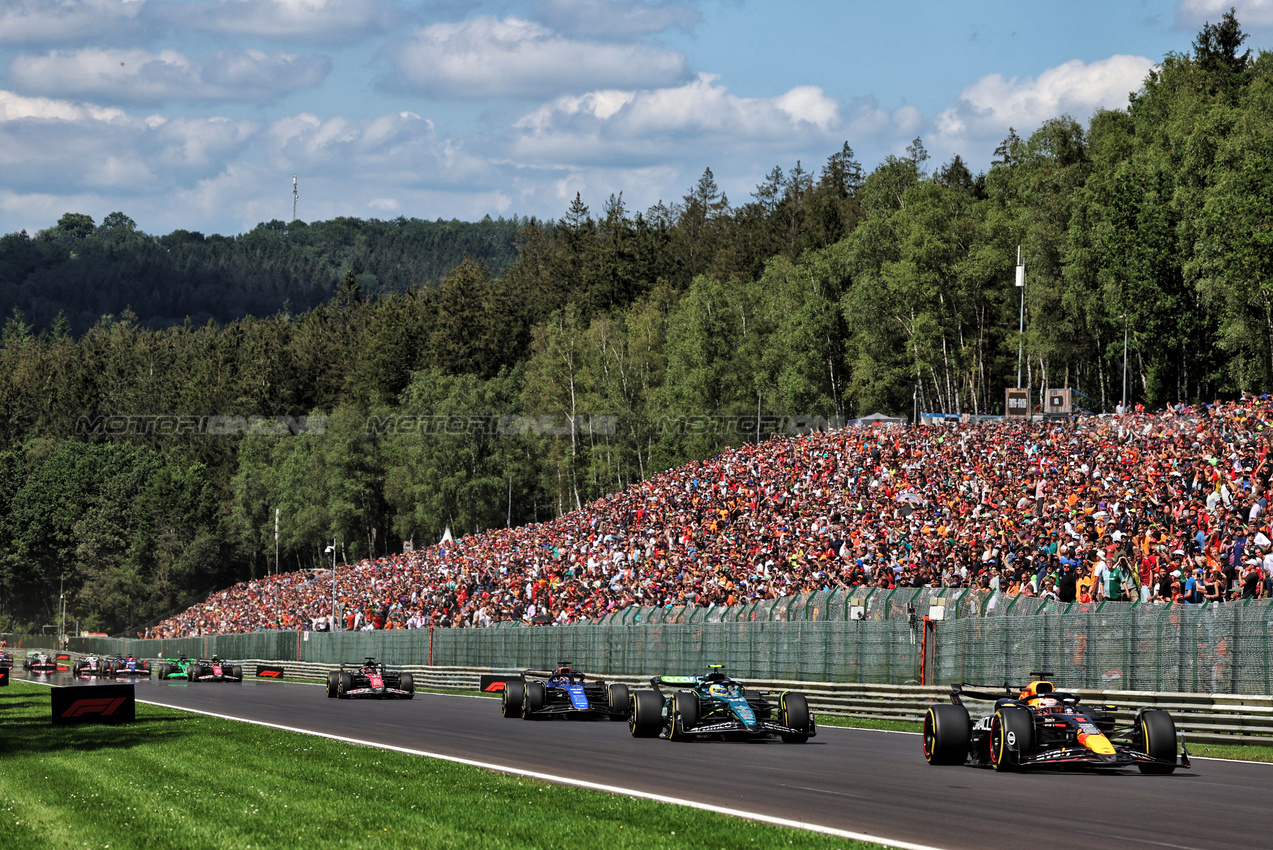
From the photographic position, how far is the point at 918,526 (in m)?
34.6

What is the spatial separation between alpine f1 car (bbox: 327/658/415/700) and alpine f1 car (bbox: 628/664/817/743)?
604 inches

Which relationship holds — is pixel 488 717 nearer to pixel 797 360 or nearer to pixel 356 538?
pixel 797 360

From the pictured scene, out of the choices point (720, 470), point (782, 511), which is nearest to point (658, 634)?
Answer: point (782, 511)

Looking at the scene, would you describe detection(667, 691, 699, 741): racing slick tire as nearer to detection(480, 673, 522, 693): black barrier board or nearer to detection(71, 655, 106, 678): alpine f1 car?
detection(480, 673, 522, 693): black barrier board

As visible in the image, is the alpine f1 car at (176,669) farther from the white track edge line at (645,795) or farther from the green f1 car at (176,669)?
the white track edge line at (645,795)

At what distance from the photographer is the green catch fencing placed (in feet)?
65.6

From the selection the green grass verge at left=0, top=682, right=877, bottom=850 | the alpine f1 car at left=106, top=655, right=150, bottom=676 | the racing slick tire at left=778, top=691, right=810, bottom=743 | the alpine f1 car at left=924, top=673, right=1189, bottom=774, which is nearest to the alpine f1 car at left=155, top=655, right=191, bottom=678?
the alpine f1 car at left=106, top=655, right=150, bottom=676

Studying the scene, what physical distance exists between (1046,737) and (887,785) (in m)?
2.69

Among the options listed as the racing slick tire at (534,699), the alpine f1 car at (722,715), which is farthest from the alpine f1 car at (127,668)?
the alpine f1 car at (722,715)

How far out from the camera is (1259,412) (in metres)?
31.2

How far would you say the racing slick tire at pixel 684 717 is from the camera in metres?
21.0

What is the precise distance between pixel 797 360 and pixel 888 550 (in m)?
37.5

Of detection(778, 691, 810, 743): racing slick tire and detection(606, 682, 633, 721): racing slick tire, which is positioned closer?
detection(778, 691, 810, 743): racing slick tire

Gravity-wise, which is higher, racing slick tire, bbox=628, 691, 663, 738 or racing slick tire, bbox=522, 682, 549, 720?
racing slick tire, bbox=628, 691, 663, 738
